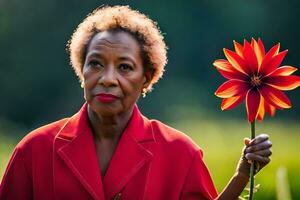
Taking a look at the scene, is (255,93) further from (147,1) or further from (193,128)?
(147,1)

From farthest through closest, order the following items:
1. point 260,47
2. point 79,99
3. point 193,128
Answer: point 79,99, point 193,128, point 260,47

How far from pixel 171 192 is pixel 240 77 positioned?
0.99m

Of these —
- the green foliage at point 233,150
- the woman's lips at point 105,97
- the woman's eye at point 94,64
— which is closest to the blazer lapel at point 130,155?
the woman's lips at point 105,97

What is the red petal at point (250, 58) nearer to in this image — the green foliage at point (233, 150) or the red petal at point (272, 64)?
the red petal at point (272, 64)

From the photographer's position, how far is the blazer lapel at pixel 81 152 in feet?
15.9

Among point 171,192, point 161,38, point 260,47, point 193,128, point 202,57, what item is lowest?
point 171,192

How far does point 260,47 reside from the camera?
408 centimetres

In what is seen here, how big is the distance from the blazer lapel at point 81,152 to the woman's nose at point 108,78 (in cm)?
30

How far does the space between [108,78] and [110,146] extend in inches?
14.7

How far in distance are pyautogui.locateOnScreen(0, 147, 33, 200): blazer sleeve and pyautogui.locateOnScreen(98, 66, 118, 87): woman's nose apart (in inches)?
20.1

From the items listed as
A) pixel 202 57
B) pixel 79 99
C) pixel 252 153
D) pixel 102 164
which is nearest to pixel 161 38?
pixel 102 164

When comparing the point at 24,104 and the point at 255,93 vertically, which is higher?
the point at 24,104

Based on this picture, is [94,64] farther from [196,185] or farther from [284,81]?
[284,81]

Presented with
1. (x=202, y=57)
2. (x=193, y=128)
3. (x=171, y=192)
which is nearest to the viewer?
(x=171, y=192)
